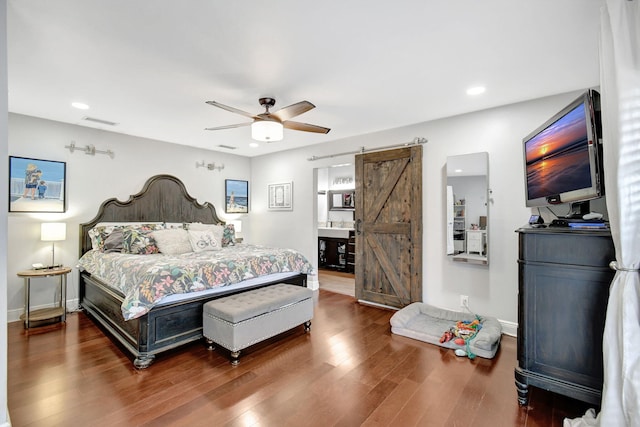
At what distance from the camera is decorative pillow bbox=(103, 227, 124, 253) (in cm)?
393

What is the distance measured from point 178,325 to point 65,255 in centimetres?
247

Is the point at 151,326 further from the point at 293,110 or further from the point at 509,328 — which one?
the point at 509,328

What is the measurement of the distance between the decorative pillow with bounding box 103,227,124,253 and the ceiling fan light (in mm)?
2430

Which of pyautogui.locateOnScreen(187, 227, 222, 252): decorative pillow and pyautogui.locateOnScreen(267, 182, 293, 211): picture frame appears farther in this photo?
pyautogui.locateOnScreen(267, 182, 293, 211): picture frame

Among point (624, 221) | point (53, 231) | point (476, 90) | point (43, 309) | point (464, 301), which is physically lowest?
point (43, 309)

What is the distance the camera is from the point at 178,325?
2.84 meters

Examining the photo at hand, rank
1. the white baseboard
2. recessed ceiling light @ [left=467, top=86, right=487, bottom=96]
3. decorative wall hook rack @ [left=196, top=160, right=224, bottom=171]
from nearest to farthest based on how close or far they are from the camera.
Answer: recessed ceiling light @ [left=467, top=86, right=487, bottom=96] < the white baseboard < decorative wall hook rack @ [left=196, top=160, right=224, bottom=171]

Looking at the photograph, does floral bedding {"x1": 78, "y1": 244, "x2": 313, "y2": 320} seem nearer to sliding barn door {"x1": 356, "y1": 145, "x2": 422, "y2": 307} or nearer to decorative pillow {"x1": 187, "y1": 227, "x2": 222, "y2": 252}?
decorative pillow {"x1": 187, "y1": 227, "x2": 222, "y2": 252}

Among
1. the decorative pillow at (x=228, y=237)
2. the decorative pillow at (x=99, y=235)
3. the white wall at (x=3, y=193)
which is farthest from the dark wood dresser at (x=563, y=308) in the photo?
the decorative pillow at (x=99, y=235)

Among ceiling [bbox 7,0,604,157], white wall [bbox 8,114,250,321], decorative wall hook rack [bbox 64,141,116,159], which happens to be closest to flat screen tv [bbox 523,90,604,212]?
ceiling [bbox 7,0,604,157]

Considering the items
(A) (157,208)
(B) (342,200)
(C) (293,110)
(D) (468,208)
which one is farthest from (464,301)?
(A) (157,208)

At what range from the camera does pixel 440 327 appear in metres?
3.32

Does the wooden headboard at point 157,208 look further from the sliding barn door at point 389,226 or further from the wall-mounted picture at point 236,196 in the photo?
the sliding barn door at point 389,226

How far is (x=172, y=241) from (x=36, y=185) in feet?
5.74
